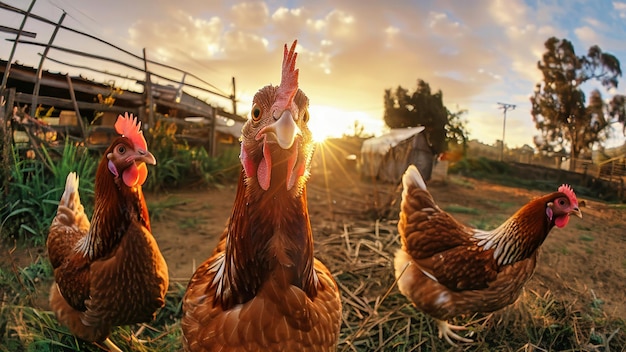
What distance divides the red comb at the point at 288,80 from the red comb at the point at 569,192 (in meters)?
1.96

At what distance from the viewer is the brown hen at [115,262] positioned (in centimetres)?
183

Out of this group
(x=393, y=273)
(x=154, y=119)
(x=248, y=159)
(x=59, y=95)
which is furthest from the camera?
(x=154, y=119)

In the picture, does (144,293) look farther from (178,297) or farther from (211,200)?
(211,200)

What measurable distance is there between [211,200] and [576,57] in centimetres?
537

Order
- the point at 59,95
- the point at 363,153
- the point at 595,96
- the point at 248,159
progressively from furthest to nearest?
the point at 363,153 → the point at 59,95 → the point at 595,96 → the point at 248,159

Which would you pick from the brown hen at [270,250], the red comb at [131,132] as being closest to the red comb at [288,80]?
the brown hen at [270,250]

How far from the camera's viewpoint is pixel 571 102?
186cm

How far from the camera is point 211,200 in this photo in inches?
232

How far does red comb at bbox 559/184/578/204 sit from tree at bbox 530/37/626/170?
0.47ft

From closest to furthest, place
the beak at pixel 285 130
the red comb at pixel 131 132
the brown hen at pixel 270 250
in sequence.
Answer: the beak at pixel 285 130, the brown hen at pixel 270 250, the red comb at pixel 131 132

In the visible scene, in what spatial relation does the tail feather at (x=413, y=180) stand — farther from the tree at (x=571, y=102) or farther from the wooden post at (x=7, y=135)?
the wooden post at (x=7, y=135)

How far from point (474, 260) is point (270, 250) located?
188 centimetres

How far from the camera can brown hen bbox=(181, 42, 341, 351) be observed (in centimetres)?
94

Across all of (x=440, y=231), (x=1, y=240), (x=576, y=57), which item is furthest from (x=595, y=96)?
(x=1, y=240)
